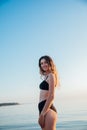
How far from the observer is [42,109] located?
2.72 meters

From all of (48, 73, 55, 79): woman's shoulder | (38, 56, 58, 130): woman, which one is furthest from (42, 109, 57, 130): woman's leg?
(48, 73, 55, 79): woman's shoulder

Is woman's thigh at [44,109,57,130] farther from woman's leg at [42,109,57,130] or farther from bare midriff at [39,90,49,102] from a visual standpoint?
bare midriff at [39,90,49,102]

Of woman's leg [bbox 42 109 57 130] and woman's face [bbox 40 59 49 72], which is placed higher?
woman's face [bbox 40 59 49 72]

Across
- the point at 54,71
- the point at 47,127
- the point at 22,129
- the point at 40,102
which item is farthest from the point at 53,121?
the point at 22,129

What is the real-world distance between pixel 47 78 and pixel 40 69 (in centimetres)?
15

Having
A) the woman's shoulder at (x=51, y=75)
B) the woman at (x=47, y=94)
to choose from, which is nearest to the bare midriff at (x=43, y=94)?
the woman at (x=47, y=94)

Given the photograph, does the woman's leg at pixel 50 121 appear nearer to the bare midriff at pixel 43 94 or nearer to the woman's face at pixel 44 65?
the bare midriff at pixel 43 94

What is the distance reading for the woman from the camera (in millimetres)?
2627

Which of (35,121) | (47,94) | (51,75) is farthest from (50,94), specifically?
(35,121)

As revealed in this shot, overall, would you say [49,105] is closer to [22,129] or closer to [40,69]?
[40,69]

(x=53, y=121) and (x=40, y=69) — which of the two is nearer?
(x=53, y=121)

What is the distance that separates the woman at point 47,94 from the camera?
103 inches

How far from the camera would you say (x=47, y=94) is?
2746 mm

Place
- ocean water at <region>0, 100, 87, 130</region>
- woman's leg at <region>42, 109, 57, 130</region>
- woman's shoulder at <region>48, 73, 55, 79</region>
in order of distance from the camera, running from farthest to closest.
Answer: ocean water at <region>0, 100, 87, 130</region>, woman's shoulder at <region>48, 73, 55, 79</region>, woman's leg at <region>42, 109, 57, 130</region>
